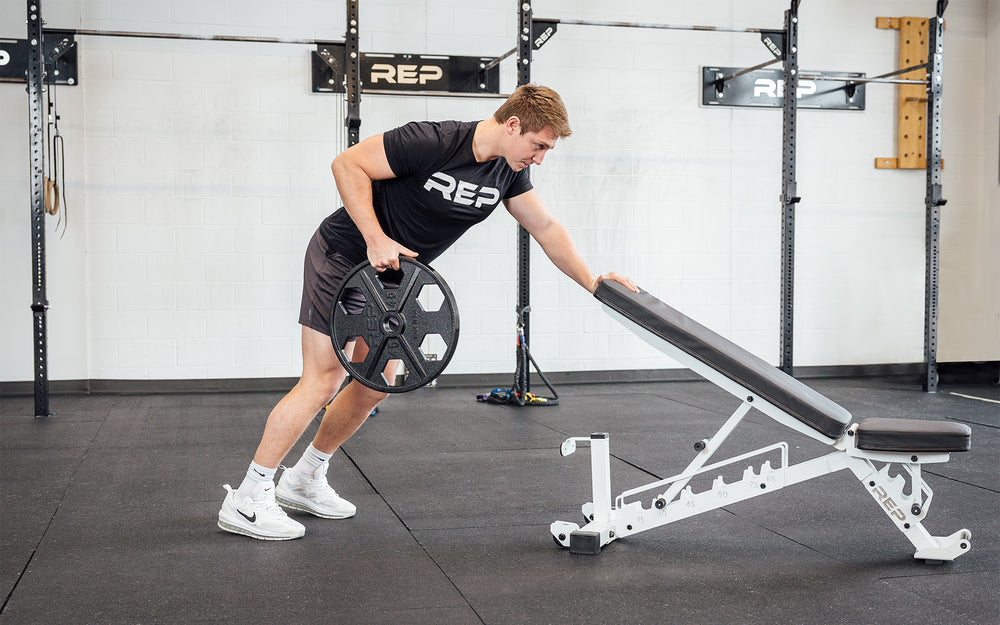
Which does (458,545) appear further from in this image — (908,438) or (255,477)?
(908,438)

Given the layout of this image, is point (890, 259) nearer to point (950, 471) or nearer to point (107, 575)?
point (950, 471)

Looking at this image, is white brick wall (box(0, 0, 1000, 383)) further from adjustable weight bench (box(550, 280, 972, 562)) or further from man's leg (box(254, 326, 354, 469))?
adjustable weight bench (box(550, 280, 972, 562))

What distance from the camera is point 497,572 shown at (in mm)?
2088

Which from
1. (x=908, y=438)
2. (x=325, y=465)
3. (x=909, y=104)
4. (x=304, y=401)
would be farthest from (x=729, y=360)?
(x=909, y=104)

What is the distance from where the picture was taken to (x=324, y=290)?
2295 mm

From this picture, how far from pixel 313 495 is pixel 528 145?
115cm

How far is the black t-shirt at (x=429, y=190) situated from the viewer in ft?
7.27

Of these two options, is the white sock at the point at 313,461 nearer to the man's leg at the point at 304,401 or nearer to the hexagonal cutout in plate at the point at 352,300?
the man's leg at the point at 304,401

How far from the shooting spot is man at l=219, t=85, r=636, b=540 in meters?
2.16

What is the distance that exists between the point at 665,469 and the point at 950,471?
3.16 ft

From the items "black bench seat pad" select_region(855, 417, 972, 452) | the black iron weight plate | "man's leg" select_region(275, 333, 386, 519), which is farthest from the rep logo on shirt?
"black bench seat pad" select_region(855, 417, 972, 452)

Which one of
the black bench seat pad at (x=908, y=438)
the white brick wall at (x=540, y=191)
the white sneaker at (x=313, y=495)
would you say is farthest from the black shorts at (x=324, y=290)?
the white brick wall at (x=540, y=191)

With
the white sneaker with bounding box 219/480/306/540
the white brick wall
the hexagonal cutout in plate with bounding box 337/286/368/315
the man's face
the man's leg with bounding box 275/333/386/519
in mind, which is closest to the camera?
the man's face

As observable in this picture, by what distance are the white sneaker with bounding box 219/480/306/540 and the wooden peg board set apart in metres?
5.43
